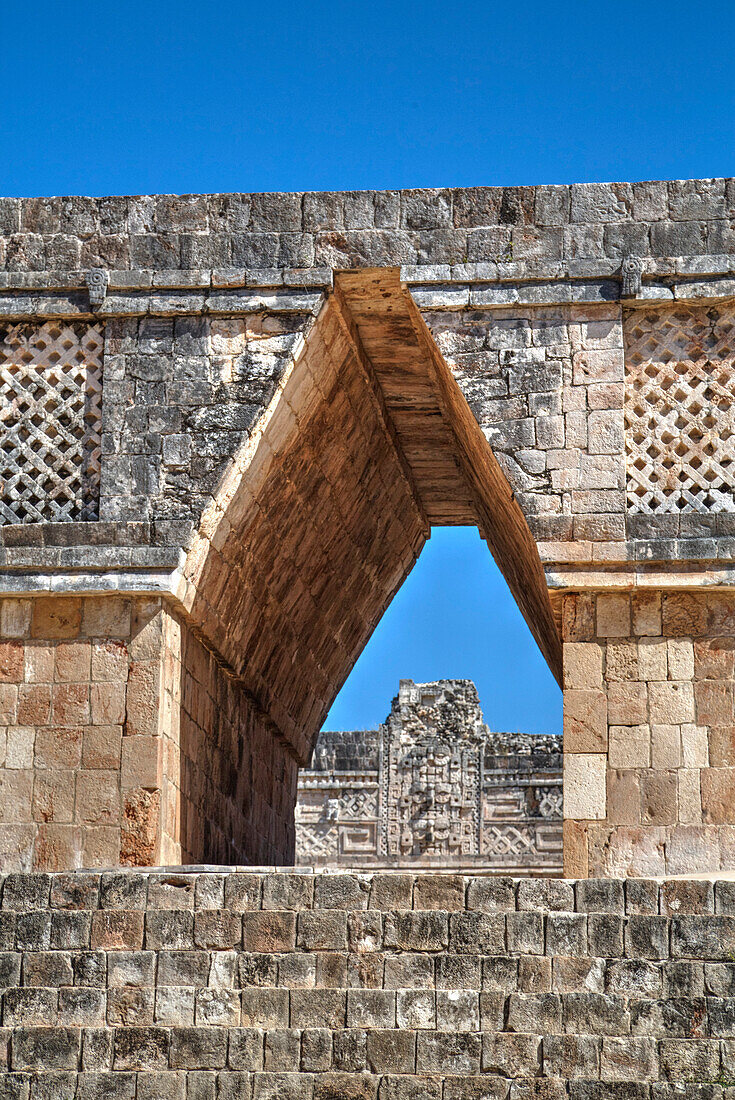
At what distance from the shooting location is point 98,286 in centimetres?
1004

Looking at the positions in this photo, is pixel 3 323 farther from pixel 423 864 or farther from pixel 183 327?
pixel 423 864

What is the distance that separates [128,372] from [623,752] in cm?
372

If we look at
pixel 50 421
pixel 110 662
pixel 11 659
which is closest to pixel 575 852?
pixel 110 662

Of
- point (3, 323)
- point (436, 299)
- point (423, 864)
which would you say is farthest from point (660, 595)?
point (423, 864)

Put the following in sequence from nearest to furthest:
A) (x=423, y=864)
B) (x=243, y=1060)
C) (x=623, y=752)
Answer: (x=243, y=1060), (x=623, y=752), (x=423, y=864)

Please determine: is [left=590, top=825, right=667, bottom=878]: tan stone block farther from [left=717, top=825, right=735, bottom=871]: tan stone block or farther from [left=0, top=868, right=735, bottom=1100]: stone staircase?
[left=0, top=868, right=735, bottom=1100]: stone staircase

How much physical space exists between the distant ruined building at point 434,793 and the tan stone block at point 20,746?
10309 mm

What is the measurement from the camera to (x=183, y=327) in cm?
1003

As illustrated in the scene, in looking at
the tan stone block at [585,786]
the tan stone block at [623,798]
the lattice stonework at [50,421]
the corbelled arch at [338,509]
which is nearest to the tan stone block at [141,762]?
the corbelled arch at [338,509]

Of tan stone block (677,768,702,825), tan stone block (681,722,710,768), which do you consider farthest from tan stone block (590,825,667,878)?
tan stone block (681,722,710,768)

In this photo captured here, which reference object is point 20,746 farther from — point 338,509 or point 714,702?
point 714,702

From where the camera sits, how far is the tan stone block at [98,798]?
9.27m

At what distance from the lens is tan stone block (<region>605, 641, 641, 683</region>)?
9367 millimetres

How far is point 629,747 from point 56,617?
342cm
